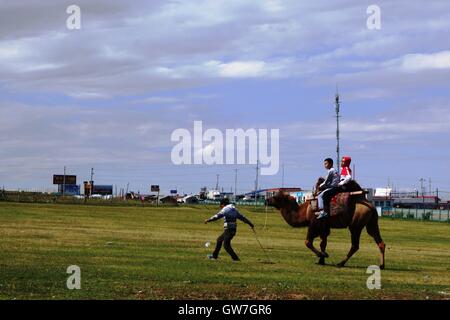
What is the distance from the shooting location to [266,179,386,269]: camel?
24844mm

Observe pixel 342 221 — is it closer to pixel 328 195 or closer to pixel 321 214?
pixel 321 214

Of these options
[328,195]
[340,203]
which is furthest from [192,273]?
[340,203]

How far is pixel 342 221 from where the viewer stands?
24859 mm

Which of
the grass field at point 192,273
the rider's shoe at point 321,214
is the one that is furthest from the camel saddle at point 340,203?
the grass field at point 192,273

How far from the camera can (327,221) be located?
979 inches

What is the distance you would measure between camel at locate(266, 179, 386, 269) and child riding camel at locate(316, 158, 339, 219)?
310 mm

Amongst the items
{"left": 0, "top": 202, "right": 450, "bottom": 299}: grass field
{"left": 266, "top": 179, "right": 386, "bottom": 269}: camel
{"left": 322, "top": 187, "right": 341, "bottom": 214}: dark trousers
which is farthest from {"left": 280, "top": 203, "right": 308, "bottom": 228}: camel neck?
{"left": 0, "top": 202, "right": 450, "bottom": 299}: grass field

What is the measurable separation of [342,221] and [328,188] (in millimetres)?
1229

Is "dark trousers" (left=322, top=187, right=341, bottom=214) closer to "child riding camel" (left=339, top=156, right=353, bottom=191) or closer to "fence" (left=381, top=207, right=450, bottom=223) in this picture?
"child riding camel" (left=339, top=156, right=353, bottom=191)

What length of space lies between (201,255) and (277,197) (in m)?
3.32

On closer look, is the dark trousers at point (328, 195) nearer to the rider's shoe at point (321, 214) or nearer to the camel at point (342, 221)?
the rider's shoe at point (321, 214)
